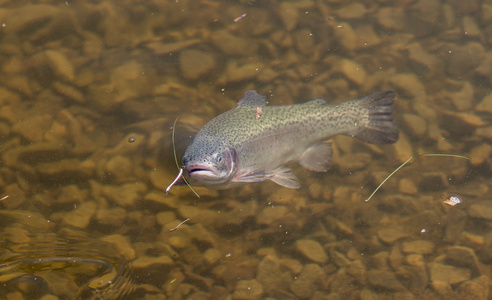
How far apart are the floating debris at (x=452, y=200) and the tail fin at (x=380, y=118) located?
1011mm

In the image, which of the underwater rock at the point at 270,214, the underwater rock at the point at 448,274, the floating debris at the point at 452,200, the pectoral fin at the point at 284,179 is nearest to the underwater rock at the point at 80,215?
the underwater rock at the point at 270,214

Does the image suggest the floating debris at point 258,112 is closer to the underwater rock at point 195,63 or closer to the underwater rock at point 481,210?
the underwater rock at point 195,63

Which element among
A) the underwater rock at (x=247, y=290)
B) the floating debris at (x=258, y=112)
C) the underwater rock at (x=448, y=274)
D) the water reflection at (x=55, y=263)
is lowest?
the underwater rock at (x=448, y=274)

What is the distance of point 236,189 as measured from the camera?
15.6ft

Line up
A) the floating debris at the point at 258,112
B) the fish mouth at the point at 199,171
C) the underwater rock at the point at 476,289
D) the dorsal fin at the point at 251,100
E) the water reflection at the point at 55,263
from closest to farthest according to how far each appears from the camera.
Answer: the water reflection at the point at 55,263 < the fish mouth at the point at 199,171 < the underwater rock at the point at 476,289 < the floating debris at the point at 258,112 < the dorsal fin at the point at 251,100

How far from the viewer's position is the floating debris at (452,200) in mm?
4883

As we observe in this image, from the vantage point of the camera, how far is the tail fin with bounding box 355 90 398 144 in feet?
15.7

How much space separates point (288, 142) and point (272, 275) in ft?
4.78

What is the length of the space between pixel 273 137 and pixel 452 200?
94.4 inches

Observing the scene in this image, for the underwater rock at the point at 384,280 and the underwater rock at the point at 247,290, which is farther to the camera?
the underwater rock at the point at 384,280

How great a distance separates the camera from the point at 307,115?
4.55 m

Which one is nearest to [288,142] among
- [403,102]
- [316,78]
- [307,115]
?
[307,115]

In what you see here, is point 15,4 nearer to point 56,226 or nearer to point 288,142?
point 56,226

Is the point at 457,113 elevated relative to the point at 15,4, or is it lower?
lower
